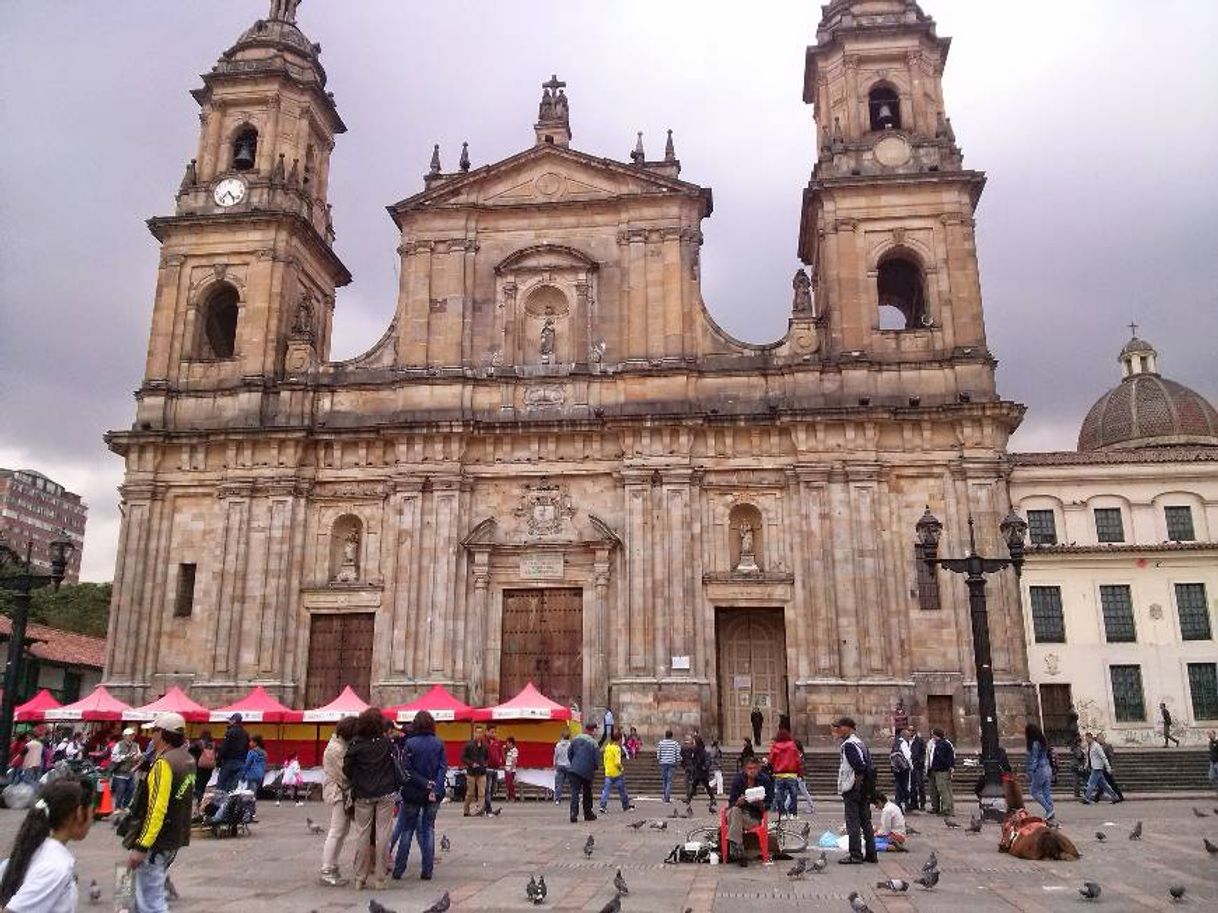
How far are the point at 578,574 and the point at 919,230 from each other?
14.3 m

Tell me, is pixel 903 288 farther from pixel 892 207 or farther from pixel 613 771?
pixel 613 771

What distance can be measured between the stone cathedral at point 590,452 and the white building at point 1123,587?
957cm

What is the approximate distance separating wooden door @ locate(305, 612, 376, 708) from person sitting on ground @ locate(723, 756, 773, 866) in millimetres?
19230

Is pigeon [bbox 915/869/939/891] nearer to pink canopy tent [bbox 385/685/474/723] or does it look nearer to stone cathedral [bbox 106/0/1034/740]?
pink canopy tent [bbox 385/685/474/723]

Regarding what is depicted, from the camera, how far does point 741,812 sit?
1217 centimetres

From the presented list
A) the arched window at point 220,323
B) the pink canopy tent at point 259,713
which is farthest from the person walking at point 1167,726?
the arched window at point 220,323

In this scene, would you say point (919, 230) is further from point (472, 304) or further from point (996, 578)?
point (472, 304)

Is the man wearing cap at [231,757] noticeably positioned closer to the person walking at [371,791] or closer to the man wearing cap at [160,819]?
the person walking at [371,791]

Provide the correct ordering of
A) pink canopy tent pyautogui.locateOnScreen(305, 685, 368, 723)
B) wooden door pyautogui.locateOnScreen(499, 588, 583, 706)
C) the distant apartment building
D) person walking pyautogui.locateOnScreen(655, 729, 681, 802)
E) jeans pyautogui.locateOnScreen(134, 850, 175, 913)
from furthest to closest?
the distant apartment building < wooden door pyautogui.locateOnScreen(499, 588, 583, 706) < pink canopy tent pyautogui.locateOnScreen(305, 685, 368, 723) < person walking pyautogui.locateOnScreen(655, 729, 681, 802) < jeans pyautogui.locateOnScreen(134, 850, 175, 913)

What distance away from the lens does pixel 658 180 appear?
31938mm

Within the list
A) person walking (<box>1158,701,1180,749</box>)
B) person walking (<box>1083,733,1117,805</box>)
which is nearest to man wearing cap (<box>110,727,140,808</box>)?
person walking (<box>1083,733,1117,805</box>)

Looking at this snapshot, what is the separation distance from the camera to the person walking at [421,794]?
11.0 metres

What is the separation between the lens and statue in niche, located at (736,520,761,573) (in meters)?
29.0

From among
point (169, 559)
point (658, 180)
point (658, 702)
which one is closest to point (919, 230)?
point (658, 180)
